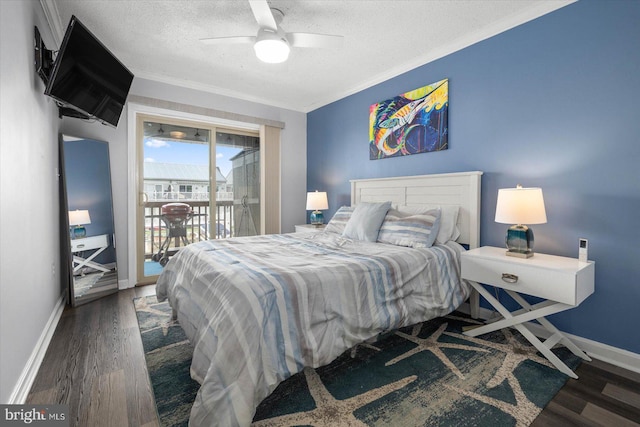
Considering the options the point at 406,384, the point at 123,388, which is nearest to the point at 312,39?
the point at 406,384

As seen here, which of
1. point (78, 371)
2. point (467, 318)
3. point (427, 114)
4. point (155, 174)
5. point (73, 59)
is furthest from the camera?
point (155, 174)

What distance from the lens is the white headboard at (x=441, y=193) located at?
2.71 m

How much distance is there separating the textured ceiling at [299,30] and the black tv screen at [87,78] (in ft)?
1.48

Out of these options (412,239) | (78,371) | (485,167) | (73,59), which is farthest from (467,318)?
(73,59)

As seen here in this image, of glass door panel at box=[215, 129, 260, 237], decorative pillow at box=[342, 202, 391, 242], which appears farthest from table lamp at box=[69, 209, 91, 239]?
decorative pillow at box=[342, 202, 391, 242]

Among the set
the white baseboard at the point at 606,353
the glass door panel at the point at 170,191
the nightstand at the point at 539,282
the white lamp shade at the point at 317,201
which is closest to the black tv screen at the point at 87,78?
the glass door panel at the point at 170,191

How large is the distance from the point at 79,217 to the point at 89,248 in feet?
1.12

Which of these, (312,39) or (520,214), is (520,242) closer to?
(520,214)

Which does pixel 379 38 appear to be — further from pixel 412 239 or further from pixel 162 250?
pixel 162 250

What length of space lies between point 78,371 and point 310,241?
1.89m

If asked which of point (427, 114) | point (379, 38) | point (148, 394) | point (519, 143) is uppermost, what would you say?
point (379, 38)

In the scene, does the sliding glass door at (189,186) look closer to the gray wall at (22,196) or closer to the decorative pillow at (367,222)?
the gray wall at (22,196)

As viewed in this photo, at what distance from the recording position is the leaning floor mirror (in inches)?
117

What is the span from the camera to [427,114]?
3.16 m
